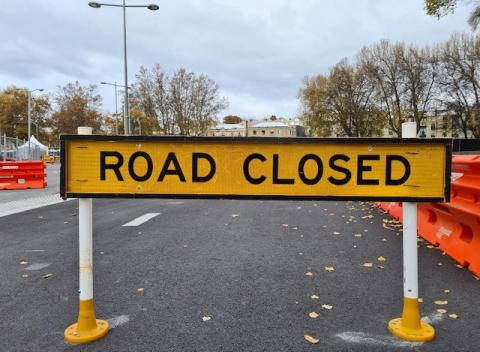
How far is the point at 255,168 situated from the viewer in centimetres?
316

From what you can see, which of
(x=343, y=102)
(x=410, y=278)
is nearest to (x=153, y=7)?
(x=410, y=278)

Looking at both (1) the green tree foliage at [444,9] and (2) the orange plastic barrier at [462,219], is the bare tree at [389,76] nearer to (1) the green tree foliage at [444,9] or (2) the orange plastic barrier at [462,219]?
(1) the green tree foliage at [444,9]

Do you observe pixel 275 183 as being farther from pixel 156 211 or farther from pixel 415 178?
pixel 156 211

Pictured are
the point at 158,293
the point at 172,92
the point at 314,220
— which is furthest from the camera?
the point at 172,92

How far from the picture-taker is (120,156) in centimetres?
313

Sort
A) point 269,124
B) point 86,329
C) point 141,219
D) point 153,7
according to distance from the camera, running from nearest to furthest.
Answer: point 86,329 < point 141,219 < point 153,7 < point 269,124

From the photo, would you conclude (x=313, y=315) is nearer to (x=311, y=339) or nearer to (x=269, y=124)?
(x=311, y=339)

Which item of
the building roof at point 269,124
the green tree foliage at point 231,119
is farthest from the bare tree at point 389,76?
the green tree foliage at point 231,119

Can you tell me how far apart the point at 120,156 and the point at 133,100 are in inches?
2579

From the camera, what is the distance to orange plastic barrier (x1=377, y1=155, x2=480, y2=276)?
15.1 feet

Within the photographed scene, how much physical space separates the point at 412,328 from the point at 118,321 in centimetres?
229

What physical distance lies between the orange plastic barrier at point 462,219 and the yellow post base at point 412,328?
171 cm

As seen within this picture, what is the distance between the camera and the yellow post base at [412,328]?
9.90 feet

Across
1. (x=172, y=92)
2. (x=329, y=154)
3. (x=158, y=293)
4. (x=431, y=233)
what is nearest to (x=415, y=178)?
(x=329, y=154)
